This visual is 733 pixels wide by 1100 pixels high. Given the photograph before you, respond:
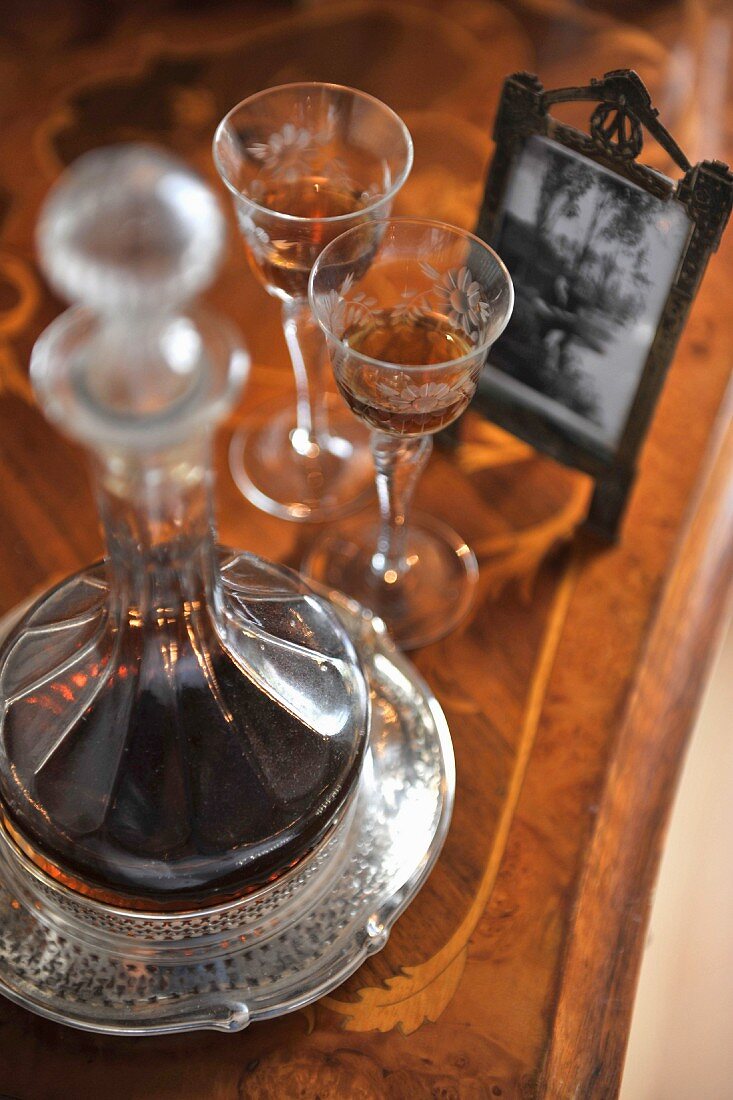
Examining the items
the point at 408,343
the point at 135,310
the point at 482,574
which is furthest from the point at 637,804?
the point at 135,310

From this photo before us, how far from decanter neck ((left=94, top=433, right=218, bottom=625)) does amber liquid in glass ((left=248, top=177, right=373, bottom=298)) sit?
0.21 metres

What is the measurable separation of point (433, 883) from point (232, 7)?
0.72 metres

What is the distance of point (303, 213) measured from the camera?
24.7 inches

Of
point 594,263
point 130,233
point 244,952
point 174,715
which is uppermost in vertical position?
point 130,233

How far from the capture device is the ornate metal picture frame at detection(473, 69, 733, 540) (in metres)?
0.55

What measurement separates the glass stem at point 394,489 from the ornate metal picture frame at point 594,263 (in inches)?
3.5

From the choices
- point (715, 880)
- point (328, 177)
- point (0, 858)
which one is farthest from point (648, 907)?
point (328, 177)

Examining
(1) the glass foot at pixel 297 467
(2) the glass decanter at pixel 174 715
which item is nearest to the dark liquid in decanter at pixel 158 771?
(2) the glass decanter at pixel 174 715

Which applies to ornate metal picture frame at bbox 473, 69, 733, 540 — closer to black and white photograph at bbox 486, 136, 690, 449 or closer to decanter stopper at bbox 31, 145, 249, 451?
black and white photograph at bbox 486, 136, 690, 449

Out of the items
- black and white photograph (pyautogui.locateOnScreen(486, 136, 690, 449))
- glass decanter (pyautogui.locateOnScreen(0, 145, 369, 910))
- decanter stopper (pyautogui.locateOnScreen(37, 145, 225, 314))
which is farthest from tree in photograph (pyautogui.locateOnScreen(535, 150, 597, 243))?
decanter stopper (pyautogui.locateOnScreen(37, 145, 225, 314))

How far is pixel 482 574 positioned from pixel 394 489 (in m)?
0.09

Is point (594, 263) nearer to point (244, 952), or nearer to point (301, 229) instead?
point (301, 229)

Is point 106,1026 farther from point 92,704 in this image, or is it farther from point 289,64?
point 289,64

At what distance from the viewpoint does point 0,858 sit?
517 millimetres
